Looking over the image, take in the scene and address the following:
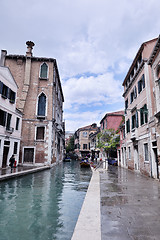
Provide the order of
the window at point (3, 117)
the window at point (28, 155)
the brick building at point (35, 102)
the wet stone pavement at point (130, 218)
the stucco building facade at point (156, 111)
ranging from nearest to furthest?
the wet stone pavement at point (130, 218)
the stucco building facade at point (156, 111)
the window at point (3, 117)
the window at point (28, 155)
the brick building at point (35, 102)

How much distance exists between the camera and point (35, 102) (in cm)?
2273

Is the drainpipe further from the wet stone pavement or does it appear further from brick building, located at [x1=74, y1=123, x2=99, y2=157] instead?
brick building, located at [x1=74, y1=123, x2=99, y2=157]

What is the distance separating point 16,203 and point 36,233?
262cm

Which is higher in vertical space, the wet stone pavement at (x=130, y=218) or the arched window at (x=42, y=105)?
the arched window at (x=42, y=105)

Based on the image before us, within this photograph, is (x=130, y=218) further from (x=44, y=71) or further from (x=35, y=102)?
(x=44, y=71)

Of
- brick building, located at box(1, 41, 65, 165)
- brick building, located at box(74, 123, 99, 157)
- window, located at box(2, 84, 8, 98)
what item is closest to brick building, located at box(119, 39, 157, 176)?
brick building, located at box(1, 41, 65, 165)

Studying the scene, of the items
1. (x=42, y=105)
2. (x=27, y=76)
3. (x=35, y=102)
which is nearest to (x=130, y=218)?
(x=42, y=105)

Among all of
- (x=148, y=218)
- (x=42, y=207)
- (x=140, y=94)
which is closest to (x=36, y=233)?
(x=42, y=207)

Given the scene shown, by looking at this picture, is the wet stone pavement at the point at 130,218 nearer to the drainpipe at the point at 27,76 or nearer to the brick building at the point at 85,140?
the drainpipe at the point at 27,76

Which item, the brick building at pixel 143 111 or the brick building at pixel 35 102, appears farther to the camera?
the brick building at pixel 35 102

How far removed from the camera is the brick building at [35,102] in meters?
21.5

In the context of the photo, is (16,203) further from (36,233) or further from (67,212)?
(36,233)

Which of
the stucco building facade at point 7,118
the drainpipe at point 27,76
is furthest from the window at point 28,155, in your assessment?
the drainpipe at point 27,76

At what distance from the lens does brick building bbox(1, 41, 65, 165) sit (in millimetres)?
21484
